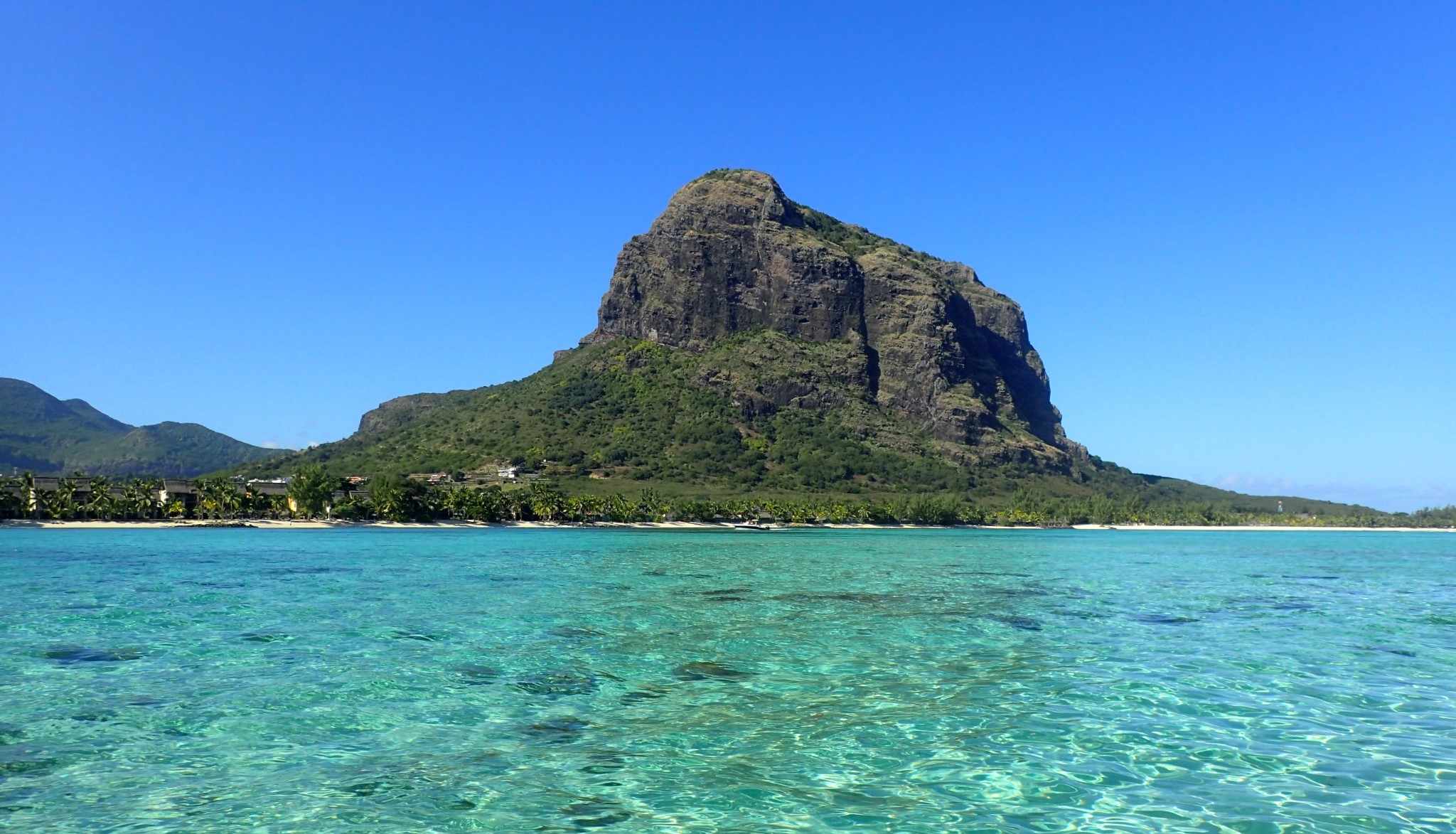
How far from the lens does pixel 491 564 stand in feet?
237

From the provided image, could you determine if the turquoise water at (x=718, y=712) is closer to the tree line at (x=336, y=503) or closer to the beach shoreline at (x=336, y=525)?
the beach shoreline at (x=336, y=525)

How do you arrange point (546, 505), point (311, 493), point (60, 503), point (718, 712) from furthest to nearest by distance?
point (546, 505) < point (311, 493) < point (60, 503) < point (718, 712)

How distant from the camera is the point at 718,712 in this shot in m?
20.3

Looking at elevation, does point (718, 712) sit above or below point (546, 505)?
below

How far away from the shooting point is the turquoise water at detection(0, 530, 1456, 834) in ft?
45.9

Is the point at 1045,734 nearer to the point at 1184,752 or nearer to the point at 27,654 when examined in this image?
the point at 1184,752

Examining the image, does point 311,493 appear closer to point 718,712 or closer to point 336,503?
point 336,503

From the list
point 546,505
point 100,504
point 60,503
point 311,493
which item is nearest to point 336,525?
point 311,493

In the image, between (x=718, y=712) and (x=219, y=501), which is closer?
(x=718, y=712)

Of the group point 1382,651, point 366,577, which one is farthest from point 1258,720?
point 366,577

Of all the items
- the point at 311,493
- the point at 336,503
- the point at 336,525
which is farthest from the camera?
the point at 336,503

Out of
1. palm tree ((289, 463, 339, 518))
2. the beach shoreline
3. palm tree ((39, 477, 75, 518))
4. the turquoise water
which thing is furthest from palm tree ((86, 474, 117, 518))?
the turquoise water

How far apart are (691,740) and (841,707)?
436 cm

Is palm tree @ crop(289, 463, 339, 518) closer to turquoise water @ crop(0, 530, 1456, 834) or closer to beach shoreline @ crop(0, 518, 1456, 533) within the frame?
beach shoreline @ crop(0, 518, 1456, 533)
